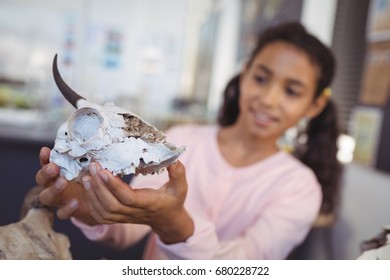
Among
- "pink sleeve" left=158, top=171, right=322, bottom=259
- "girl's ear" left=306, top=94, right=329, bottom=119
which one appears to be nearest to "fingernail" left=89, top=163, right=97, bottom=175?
"pink sleeve" left=158, top=171, right=322, bottom=259

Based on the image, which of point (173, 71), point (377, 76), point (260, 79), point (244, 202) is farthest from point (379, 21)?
point (173, 71)

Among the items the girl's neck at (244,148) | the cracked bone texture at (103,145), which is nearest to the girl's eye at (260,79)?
the girl's neck at (244,148)

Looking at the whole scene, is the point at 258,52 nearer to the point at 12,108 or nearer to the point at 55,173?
the point at 55,173

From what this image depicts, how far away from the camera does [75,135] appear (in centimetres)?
49

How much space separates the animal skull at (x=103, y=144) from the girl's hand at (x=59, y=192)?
11 millimetres

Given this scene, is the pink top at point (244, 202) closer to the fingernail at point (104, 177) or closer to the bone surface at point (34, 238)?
the bone surface at point (34, 238)

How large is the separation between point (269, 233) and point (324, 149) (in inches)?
14.9

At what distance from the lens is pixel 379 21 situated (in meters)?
1.27

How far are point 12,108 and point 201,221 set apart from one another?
2258mm

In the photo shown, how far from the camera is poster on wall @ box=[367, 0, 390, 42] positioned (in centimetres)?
122

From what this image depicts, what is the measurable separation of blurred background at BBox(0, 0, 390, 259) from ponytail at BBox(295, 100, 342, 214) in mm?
121

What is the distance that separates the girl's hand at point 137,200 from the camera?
0.47 metres

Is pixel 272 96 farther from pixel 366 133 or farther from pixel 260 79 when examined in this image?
pixel 366 133
